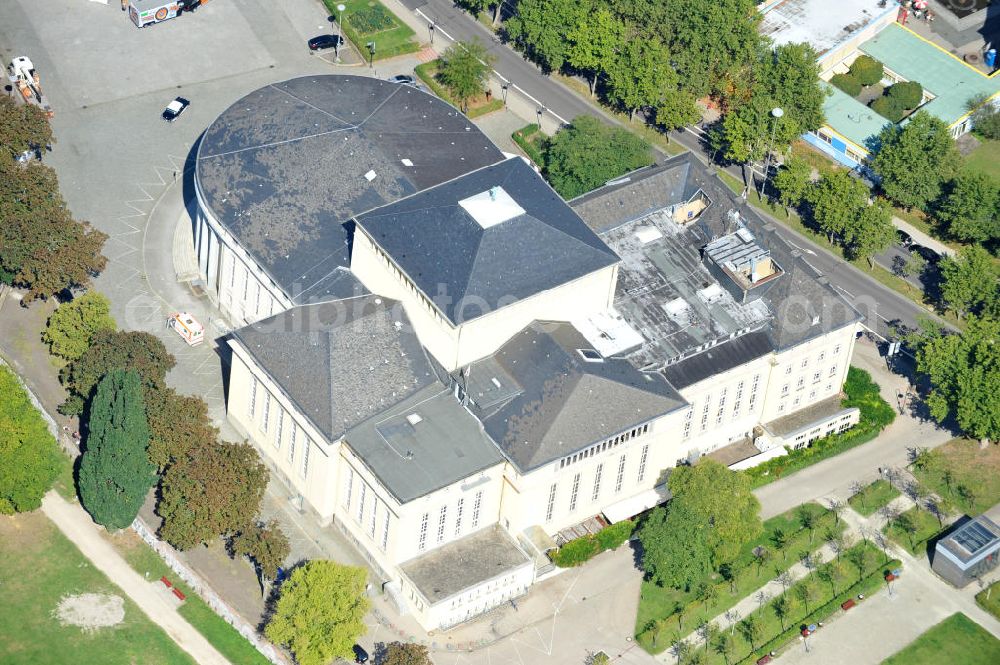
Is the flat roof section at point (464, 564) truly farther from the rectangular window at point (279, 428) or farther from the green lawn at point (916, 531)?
the green lawn at point (916, 531)

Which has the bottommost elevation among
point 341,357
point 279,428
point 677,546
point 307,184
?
point 279,428

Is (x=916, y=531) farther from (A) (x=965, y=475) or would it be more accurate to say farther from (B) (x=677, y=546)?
(B) (x=677, y=546)

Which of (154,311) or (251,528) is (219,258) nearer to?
(154,311)

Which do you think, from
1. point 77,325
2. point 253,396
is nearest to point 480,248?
point 253,396

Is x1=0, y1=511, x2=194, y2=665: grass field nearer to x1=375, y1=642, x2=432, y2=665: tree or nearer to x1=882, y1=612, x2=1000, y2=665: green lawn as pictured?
x1=375, y1=642, x2=432, y2=665: tree

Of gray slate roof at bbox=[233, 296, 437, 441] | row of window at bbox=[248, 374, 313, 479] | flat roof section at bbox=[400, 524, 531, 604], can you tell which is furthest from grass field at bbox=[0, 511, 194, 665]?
gray slate roof at bbox=[233, 296, 437, 441]

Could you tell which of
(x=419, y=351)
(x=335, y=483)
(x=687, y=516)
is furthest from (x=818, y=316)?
(x=335, y=483)
